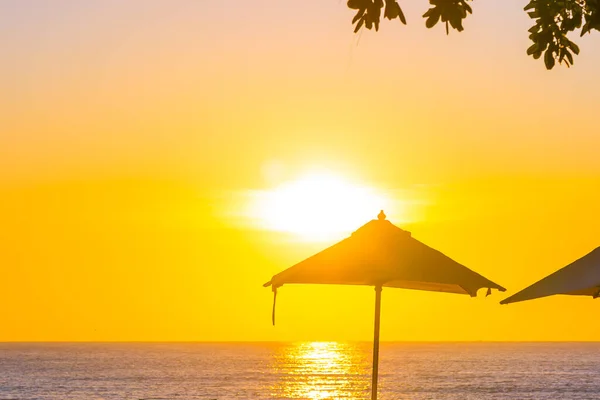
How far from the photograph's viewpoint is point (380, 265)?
1211 cm

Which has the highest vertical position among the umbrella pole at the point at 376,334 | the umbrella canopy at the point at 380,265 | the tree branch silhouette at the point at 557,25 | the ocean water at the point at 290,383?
the ocean water at the point at 290,383

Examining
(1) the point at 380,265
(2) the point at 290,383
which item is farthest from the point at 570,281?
(2) the point at 290,383

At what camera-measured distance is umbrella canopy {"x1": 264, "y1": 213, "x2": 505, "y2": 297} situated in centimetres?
1203

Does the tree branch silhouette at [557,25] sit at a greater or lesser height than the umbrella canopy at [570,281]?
greater

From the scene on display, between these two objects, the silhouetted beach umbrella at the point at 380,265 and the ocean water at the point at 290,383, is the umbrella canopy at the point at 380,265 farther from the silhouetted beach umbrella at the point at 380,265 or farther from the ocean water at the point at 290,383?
the ocean water at the point at 290,383

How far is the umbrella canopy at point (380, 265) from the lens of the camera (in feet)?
39.5

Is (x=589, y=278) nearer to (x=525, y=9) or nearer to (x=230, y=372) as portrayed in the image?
(x=525, y=9)

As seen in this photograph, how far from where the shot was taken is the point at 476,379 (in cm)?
10612

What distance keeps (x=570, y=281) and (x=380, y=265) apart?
6.59ft

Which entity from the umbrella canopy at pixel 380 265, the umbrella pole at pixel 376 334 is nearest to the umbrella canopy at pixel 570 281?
the umbrella canopy at pixel 380 265

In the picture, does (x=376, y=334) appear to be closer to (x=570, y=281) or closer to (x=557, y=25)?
(x=570, y=281)

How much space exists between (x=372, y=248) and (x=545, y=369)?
12198cm

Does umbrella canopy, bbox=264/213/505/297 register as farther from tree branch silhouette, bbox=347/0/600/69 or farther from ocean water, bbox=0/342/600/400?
ocean water, bbox=0/342/600/400

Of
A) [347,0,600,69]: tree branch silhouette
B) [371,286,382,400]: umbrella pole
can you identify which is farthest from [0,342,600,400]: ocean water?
[347,0,600,69]: tree branch silhouette
